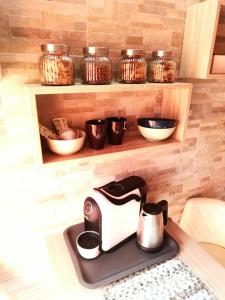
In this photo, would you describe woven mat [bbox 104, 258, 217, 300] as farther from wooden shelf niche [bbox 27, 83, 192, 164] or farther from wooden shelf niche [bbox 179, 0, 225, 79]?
wooden shelf niche [bbox 179, 0, 225, 79]

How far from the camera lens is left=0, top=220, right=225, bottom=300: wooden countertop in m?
0.84

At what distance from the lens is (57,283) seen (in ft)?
2.86

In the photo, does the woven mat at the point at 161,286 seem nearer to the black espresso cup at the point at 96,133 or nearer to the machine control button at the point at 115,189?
the machine control button at the point at 115,189

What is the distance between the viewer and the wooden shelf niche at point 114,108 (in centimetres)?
85

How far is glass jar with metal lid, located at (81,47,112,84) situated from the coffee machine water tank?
0.45 meters

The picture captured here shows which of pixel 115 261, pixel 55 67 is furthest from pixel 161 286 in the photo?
pixel 55 67

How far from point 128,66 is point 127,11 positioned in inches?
9.7

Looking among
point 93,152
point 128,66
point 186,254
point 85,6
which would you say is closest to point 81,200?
point 93,152

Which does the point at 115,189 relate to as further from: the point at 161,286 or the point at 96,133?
the point at 161,286

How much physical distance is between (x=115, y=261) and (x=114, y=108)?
2.16 ft

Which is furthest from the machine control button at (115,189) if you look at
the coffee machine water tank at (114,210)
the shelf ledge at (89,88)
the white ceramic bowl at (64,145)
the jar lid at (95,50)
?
the jar lid at (95,50)

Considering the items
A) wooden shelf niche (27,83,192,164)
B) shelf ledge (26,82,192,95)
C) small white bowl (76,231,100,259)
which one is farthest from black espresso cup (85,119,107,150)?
small white bowl (76,231,100,259)

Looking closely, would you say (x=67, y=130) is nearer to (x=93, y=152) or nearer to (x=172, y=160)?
(x=93, y=152)

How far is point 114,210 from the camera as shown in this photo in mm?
948
